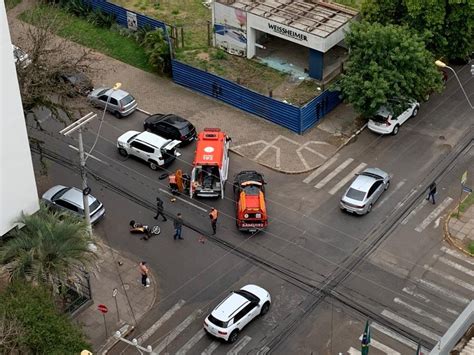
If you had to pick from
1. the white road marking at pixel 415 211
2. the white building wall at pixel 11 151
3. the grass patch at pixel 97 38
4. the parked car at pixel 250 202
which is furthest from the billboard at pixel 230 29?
the white building wall at pixel 11 151

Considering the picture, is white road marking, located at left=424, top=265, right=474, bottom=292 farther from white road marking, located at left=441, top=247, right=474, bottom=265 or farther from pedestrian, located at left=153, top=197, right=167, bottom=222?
pedestrian, located at left=153, top=197, right=167, bottom=222

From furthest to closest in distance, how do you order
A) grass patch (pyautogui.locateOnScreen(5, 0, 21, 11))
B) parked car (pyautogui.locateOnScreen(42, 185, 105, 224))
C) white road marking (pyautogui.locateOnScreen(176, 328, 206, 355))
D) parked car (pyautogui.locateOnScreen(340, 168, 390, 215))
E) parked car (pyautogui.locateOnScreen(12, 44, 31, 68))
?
Result: grass patch (pyautogui.locateOnScreen(5, 0, 21, 11)) → parked car (pyautogui.locateOnScreen(340, 168, 390, 215)) → parked car (pyautogui.locateOnScreen(42, 185, 105, 224)) → parked car (pyautogui.locateOnScreen(12, 44, 31, 68)) → white road marking (pyautogui.locateOnScreen(176, 328, 206, 355))

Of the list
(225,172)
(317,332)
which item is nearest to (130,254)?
(225,172)

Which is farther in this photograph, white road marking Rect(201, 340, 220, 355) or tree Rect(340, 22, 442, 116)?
tree Rect(340, 22, 442, 116)

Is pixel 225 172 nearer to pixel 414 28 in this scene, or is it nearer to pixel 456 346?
pixel 414 28

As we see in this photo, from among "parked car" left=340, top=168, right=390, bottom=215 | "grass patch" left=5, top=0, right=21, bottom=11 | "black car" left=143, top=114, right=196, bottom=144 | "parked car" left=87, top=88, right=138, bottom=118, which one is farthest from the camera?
"grass patch" left=5, top=0, right=21, bottom=11

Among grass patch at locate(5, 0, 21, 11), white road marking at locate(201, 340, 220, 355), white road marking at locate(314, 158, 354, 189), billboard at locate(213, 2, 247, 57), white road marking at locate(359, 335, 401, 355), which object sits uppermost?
billboard at locate(213, 2, 247, 57)

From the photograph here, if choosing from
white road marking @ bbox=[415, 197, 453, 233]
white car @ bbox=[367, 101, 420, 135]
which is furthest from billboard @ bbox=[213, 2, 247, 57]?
white road marking @ bbox=[415, 197, 453, 233]

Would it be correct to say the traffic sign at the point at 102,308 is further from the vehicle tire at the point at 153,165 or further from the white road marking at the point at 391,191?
the white road marking at the point at 391,191
